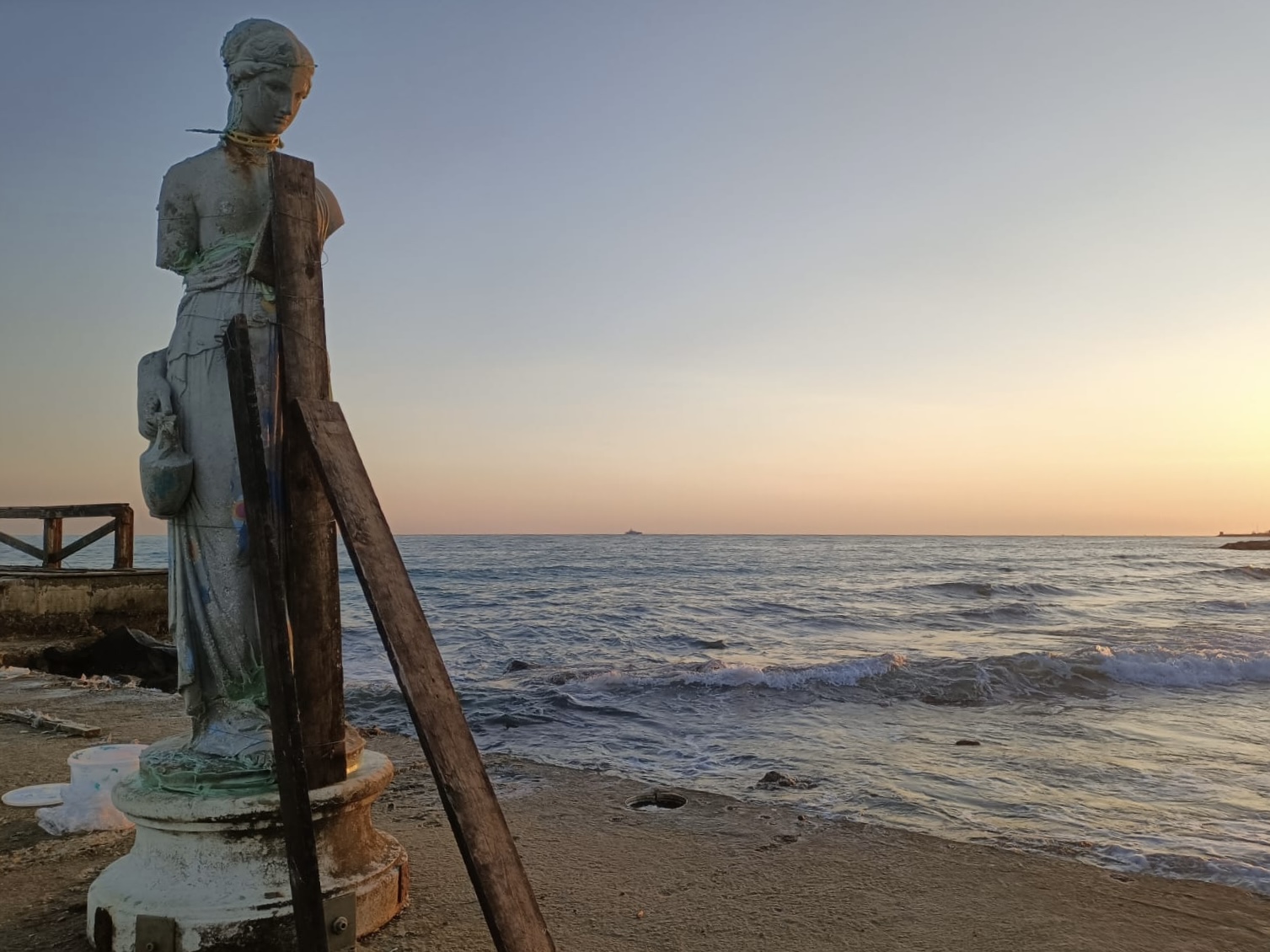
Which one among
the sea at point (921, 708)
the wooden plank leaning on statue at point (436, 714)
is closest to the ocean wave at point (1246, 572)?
the sea at point (921, 708)

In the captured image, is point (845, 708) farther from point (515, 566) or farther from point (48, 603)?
point (515, 566)

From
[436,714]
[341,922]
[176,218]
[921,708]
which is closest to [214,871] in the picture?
[341,922]

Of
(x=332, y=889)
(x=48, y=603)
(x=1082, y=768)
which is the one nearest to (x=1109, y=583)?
(x=1082, y=768)

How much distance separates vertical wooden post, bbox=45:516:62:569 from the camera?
1315cm

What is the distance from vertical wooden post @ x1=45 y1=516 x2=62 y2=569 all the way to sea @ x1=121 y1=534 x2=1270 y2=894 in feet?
15.8

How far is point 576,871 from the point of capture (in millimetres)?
3773

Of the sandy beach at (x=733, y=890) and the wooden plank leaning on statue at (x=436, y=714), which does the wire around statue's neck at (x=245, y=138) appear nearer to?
the wooden plank leaning on statue at (x=436, y=714)

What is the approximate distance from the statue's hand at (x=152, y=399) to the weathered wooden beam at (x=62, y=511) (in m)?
12.0

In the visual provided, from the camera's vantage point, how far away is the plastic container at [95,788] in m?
4.04

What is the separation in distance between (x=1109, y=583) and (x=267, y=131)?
127 ft

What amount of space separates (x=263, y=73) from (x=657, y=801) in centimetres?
409

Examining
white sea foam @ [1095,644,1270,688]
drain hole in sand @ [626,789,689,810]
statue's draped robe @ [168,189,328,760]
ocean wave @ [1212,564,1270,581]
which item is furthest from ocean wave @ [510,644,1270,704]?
ocean wave @ [1212,564,1270,581]

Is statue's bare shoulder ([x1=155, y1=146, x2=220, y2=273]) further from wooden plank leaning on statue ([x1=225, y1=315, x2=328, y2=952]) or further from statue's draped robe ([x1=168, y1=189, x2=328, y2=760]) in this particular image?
wooden plank leaning on statue ([x1=225, y1=315, x2=328, y2=952])

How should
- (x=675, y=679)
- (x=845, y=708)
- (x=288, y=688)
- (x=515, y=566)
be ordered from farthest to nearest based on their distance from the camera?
(x=515, y=566) → (x=675, y=679) → (x=845, y=708) → (x=288, y=688)
